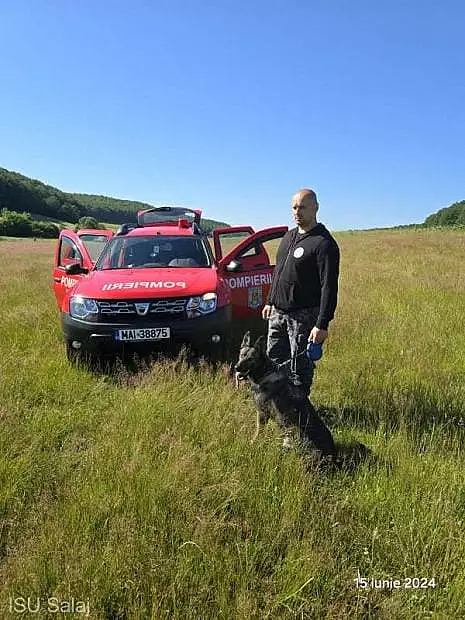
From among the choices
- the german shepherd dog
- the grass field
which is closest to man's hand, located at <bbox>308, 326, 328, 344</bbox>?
the german shepherd dog

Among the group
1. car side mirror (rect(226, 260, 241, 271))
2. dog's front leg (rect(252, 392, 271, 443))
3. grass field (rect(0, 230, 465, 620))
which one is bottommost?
grass field (rect(0, 230, 465, 620))

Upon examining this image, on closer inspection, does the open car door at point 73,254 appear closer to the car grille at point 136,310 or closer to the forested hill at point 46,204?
the car grille at point 136,310

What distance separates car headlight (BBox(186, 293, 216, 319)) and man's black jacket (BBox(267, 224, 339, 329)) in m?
1.36

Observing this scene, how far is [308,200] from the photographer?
11.4ft

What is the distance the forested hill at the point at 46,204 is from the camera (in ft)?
324

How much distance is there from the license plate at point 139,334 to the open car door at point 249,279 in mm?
1689

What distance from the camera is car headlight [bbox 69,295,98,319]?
16.7ft

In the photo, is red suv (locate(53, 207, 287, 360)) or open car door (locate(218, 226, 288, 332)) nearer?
red suv (locate(53, 207, 287, 360))

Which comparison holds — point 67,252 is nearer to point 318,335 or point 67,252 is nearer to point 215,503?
point 318,335

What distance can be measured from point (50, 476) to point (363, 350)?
4.29 m

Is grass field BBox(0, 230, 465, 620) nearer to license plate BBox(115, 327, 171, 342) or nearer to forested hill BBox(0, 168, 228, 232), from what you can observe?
license plate BBox(115, 327, 171, 342)

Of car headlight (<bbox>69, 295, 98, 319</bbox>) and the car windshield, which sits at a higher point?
the car windshield

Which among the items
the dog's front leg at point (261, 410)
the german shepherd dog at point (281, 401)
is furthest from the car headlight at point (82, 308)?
the dog's front leg at point (261, 410)

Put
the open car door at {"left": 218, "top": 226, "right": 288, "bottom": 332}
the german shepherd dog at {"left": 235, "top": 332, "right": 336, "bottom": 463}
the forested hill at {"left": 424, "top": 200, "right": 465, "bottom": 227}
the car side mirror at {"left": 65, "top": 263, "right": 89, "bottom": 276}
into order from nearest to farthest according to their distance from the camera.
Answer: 1. the german shepherd dog at {"left": 235, "top": 332, "right": 336, "bottom": 463}
2. the car side mirror at {"left": 65, "top": 263, "right": 89, "bottom": 276}
3. the open car door at {"left": 218, "top": 226, "right": 288, "bottom": 332}
4. the forested hill at {"left": 424, "top": 200, "right": 465, "bottom": 227}
